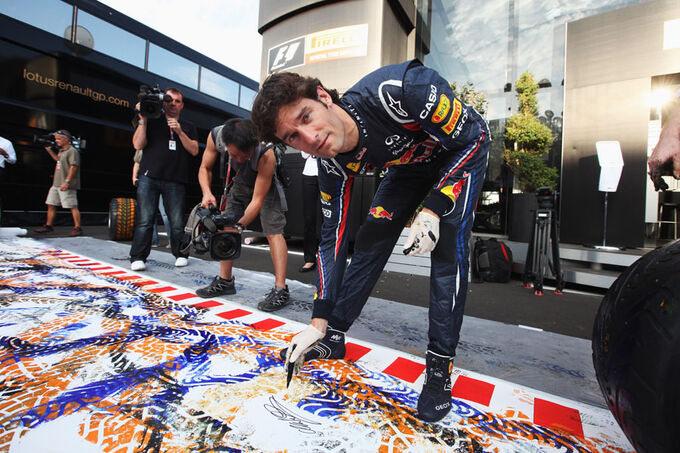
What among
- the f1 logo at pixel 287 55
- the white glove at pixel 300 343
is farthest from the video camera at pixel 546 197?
the f1 logo at pixel 287 55

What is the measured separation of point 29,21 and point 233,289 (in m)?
7.26

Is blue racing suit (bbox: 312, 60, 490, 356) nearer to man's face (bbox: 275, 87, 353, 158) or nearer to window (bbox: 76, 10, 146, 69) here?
→ man's face (bbox: 275, 87, 353, 158)

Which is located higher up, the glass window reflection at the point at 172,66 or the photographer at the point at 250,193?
the glass window reflection at the point at 172,66

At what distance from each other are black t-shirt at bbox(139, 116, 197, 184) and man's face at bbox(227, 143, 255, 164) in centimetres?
116

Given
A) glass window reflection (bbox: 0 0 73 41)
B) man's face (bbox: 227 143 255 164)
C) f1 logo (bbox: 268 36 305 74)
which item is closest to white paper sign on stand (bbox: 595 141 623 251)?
man's face (bbox: 227 143 255 164)

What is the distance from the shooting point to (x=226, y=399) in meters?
0.95

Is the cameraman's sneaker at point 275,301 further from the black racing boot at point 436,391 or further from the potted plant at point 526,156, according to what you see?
the potted plant at point 526,156

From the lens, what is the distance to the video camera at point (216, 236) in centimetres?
175

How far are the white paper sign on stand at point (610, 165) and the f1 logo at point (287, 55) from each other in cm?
513

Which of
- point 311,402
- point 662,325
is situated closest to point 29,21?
Result: point 311,402

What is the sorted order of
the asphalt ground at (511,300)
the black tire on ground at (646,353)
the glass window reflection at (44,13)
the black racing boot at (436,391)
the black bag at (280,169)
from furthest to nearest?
the glass window reflection at (44,13), the black bag at (280,169), the asphalt ground at (511,300), the black racing boot at (436,391), the black tire on ground at (646,353)

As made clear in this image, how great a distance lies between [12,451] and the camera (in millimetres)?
701

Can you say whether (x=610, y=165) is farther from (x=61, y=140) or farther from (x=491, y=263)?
(x=61, y=140)

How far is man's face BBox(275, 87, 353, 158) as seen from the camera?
0.98 metres
